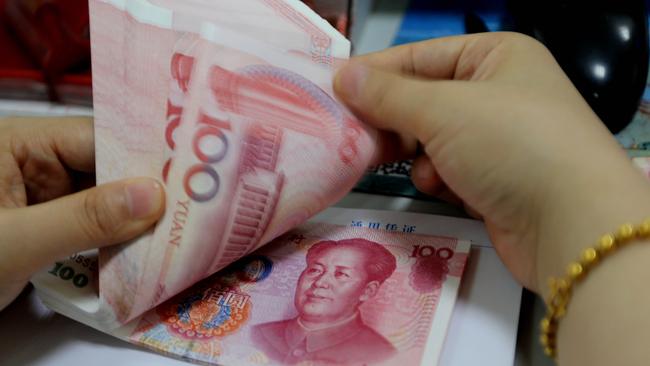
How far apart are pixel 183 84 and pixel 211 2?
0.08m

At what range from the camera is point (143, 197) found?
1.46 feet

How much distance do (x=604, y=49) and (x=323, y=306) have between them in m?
0.39

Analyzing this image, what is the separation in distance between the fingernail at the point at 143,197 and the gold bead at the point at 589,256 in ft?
0.94

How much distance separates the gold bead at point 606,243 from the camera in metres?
0.37

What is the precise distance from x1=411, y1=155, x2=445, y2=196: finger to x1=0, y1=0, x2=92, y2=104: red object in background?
1.36 feet

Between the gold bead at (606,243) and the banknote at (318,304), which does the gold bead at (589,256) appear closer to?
the gold bead at (606,243)

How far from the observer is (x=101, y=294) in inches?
18.4

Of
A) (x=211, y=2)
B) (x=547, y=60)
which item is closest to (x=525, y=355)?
(x=547, y=60)

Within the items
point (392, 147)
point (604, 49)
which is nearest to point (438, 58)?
point (392, 147)

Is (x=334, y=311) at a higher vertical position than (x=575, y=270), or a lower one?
lower

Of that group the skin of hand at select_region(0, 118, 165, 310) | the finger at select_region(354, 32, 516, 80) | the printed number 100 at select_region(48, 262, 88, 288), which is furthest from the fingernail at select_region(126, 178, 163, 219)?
the finger at select_region(354, 32, 516, 80)

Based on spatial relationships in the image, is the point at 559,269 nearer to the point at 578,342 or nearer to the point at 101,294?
the point at 578,342

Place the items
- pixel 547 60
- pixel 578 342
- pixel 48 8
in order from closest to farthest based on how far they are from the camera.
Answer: pixel 578 342, pixel 547 60, pixel 48 8

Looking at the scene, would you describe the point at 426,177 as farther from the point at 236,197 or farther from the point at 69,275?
the point at 69,275
